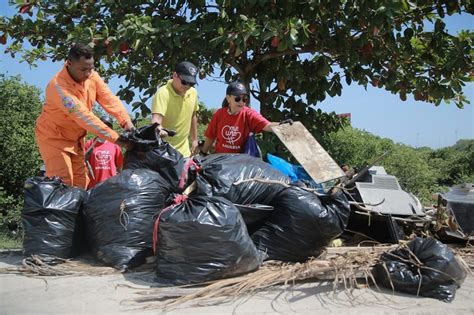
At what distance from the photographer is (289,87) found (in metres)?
5.49

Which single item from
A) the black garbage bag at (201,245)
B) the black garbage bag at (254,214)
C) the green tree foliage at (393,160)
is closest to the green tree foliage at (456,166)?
the green tree foliage at (393,160)

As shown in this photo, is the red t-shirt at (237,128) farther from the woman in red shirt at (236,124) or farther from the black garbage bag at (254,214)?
the black garbage bag at (254,214)

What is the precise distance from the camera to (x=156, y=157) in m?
3.59

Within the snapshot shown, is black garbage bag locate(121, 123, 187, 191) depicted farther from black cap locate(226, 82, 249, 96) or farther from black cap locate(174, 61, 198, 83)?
black cap locate(226, 82, 249, 96)

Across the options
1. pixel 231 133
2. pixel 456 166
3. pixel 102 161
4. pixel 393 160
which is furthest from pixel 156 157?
pixel 456 166

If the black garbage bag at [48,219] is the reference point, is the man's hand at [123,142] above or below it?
→ above

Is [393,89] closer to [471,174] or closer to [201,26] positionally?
[201,26]

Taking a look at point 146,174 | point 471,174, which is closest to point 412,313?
point 146,174

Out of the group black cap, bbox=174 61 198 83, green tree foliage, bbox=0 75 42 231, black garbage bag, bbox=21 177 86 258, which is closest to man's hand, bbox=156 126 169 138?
black cap, bbox=174 61 198 83

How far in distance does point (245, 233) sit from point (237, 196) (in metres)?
0.46

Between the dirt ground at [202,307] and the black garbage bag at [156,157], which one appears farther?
the black garbage bag at [156,157]

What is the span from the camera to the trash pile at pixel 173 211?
2947 mm

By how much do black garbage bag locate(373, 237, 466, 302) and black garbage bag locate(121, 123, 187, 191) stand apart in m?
1.54

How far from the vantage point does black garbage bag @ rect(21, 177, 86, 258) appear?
11.0 ft
